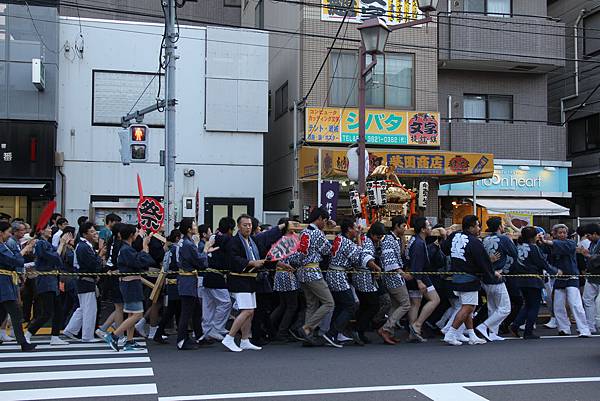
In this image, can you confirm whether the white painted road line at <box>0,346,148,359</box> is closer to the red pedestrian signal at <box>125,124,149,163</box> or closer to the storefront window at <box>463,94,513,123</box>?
the red pedestrian signal at <box>125,124,149,163</box>

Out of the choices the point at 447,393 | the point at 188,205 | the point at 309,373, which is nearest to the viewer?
the point at 447,393

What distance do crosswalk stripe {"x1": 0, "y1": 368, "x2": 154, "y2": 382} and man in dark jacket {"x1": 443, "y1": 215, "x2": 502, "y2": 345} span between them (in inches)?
188

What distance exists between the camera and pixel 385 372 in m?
8.05

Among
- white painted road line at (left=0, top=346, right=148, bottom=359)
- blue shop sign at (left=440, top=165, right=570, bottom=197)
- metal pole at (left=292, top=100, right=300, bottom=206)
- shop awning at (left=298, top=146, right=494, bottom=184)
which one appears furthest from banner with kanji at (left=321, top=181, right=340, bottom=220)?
blue shop sign at (left=440, top=165, right=570, bottom=197)

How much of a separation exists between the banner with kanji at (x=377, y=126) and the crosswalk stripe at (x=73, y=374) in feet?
43.8

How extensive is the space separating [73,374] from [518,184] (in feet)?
59.6

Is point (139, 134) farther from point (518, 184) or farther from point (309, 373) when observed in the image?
point (518, 184)

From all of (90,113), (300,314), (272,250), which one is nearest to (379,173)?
(300,314)

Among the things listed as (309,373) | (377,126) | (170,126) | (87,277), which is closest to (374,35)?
(170,126)

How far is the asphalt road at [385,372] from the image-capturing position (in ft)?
22.8

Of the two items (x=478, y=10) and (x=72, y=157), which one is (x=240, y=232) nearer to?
(x=72, y=157)

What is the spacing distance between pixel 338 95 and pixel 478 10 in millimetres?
6158

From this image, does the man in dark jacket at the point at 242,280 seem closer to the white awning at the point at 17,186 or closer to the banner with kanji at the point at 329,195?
the banner with kanji at the point at 329,195

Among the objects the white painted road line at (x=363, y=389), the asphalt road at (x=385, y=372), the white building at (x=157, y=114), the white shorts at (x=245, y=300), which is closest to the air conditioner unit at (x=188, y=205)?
the white building at (x=157, y=114)
